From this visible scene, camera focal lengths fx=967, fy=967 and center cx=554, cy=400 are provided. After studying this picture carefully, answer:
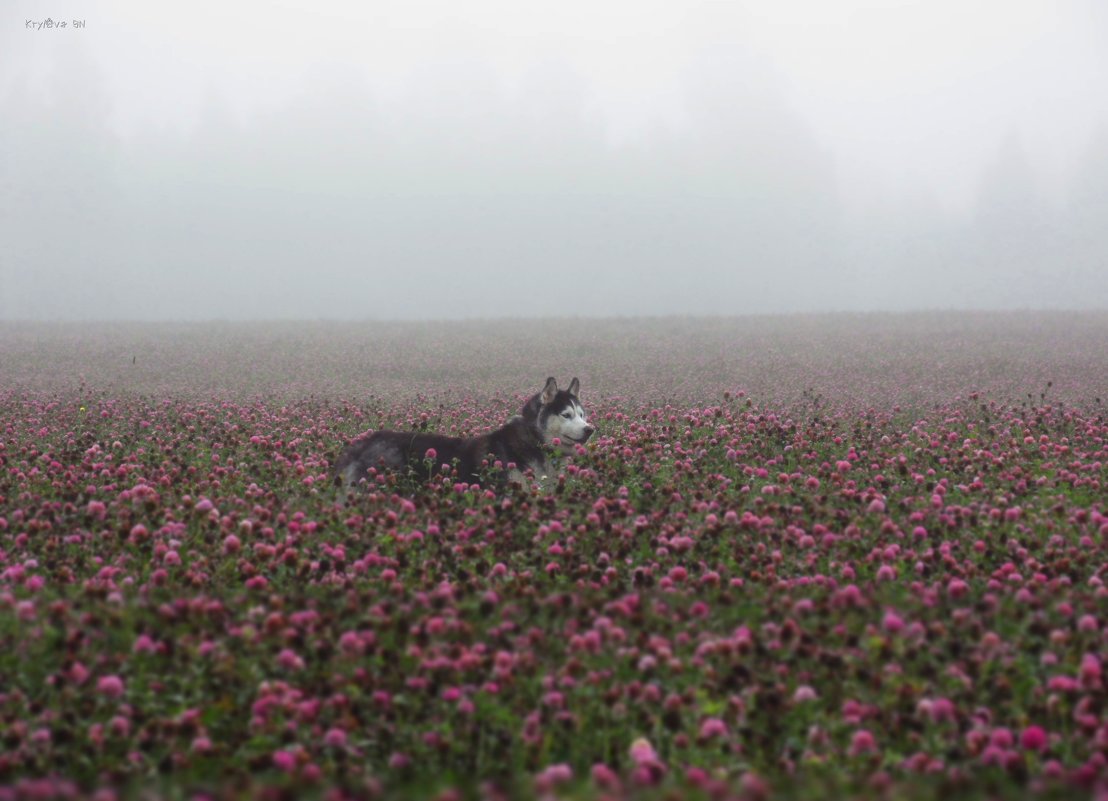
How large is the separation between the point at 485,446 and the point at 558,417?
1066 mm

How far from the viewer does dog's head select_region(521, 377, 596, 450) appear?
11.7 meters

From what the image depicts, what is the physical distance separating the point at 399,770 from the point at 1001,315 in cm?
5415

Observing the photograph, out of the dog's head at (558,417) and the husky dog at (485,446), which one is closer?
the husky dog at (485,446)

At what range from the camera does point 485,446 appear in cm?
1122

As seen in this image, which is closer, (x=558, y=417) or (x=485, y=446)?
(x=485, y=446)

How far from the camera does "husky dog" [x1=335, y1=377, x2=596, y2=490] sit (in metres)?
10.6

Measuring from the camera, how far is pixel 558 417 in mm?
11773

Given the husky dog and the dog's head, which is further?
the dog's head

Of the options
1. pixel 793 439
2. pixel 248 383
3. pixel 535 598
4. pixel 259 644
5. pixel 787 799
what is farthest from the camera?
pixel 248 383

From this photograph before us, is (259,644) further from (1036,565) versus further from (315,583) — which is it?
(1036,565)

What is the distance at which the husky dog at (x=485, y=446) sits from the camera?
417 inches

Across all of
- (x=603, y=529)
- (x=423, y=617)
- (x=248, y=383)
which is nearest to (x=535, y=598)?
(x=423, y=617)

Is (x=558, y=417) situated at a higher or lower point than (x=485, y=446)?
higher

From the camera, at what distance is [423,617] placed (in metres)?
5.15
